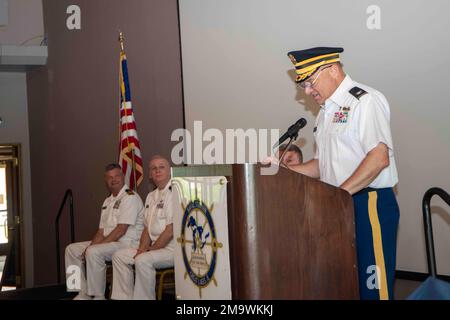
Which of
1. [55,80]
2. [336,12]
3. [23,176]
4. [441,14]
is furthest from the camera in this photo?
[23,176]

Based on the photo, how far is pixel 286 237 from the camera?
86.9 inches

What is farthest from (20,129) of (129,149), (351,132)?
(351,132)

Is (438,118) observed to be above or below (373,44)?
below

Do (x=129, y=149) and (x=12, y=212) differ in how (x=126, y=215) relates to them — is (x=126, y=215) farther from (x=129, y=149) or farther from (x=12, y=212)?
(x=12, y=212)

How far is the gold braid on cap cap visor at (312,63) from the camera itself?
2580mm

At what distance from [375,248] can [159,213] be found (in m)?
2.68

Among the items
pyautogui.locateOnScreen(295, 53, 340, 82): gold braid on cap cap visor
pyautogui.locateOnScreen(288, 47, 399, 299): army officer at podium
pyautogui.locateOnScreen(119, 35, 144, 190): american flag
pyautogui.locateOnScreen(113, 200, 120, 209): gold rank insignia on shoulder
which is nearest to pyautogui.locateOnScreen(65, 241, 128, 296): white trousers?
pyautogui.locateOnScreen(113, 200, 120, 209): gold rank insignia on shoulder

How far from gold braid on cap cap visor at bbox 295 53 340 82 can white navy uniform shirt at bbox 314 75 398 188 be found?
10cm

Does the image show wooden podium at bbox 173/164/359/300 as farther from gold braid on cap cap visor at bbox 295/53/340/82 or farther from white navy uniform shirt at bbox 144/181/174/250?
white navy uniform shirt at bbox 144/181/174/250

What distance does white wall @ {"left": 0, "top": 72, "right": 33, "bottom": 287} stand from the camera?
9508 mm

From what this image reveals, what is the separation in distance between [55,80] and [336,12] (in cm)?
496

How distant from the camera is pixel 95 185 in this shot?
7.63 metres

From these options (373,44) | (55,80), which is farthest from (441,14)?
(55,80)

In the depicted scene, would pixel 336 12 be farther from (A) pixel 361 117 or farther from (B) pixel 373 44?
(A) pixel 361 117
